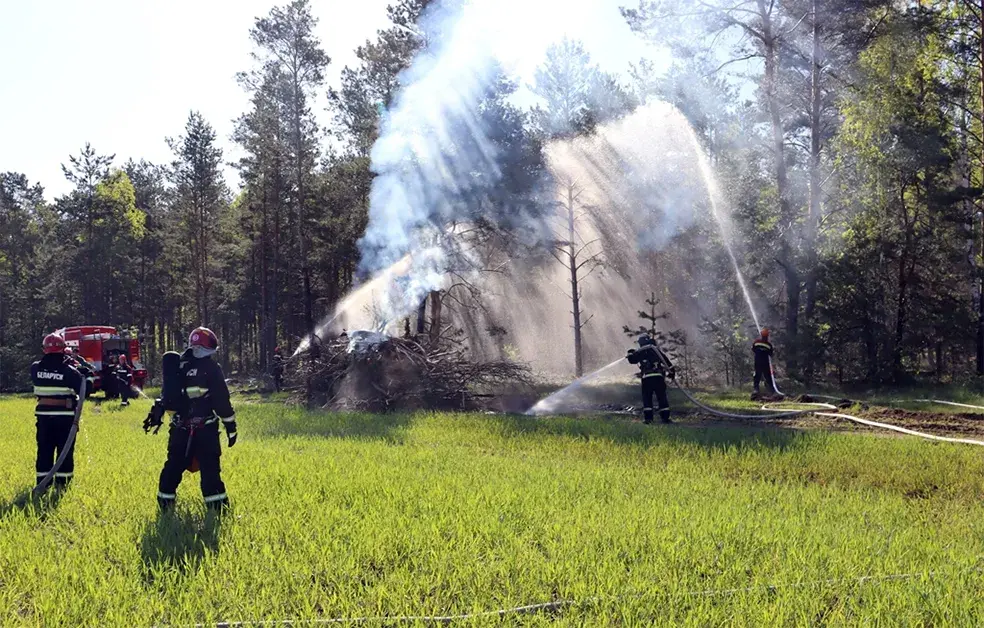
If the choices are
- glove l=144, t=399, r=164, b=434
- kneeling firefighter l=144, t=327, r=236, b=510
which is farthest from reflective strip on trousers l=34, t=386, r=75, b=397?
kneeling firefighter l=144, t=327, r=236, b=510

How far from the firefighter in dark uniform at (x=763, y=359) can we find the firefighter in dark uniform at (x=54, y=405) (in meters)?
17.0

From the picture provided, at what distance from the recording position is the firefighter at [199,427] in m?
7.01

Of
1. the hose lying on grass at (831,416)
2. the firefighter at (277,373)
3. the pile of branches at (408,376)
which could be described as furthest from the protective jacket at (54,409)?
the firefighter at (277,373)

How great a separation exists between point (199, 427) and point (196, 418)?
0.33 ft

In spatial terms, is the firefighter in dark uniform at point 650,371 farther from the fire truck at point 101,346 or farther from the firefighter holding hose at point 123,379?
the fire truck at point 101,346

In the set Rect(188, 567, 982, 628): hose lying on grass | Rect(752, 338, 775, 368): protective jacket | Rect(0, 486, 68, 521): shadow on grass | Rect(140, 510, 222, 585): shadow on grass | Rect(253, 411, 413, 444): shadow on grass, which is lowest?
Rect(188, 567, 982, 628): hose lying on grass

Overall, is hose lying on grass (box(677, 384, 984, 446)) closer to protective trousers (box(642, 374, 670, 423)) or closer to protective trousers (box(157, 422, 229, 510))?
protective trousers (box(642, 374, 670, 423))

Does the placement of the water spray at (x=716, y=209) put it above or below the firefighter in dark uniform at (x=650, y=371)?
above

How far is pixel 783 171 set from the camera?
84.8 feet

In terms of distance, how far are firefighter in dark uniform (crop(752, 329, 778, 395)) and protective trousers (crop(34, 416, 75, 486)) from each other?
17050mm

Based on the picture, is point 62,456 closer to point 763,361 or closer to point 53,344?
point 53,344

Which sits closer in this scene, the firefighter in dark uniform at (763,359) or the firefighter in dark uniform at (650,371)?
the firefighter in dark uniform at (650,371)

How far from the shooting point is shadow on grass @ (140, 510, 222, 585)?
538 centimetres

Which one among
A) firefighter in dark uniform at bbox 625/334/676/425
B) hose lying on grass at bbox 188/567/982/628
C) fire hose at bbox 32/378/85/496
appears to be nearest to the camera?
hose lying on grass at bbox 188/567/982/628
